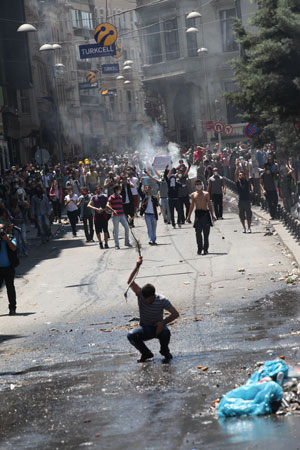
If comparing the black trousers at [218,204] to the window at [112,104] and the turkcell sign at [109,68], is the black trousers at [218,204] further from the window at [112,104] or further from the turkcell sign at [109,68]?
the window at [112,104]

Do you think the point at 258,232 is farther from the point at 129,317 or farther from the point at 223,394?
the point at 223,394

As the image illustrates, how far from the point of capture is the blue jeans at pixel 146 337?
1078cm

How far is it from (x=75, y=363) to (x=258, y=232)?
15395mm

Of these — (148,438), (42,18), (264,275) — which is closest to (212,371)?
(148,438)

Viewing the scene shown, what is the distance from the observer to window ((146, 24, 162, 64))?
7000cm

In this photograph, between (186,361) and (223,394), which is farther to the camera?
(186,361)

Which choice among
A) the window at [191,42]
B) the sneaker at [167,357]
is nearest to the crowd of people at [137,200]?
the sneaker at [167,357]

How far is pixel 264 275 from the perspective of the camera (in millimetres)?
17359

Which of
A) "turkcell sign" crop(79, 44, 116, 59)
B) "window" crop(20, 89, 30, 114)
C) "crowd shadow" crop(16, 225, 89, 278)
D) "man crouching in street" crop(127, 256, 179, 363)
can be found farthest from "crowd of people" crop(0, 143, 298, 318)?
"window" crop(20, 89, 30, 114)

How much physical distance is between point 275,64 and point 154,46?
148 feet

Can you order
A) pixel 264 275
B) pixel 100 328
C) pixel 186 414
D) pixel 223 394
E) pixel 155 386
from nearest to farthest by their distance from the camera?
pixel 186 414
pixel 223 394
pixel 155 386
pixel 100 328
pixel 264 275

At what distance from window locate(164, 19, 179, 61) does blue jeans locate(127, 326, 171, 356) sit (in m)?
59.4

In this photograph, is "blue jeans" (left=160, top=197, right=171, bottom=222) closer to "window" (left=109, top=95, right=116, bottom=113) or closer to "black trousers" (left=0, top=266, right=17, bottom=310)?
"black trousers" (left=0, top=266, right=17, bottom=310)

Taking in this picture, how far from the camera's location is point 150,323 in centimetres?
1095
